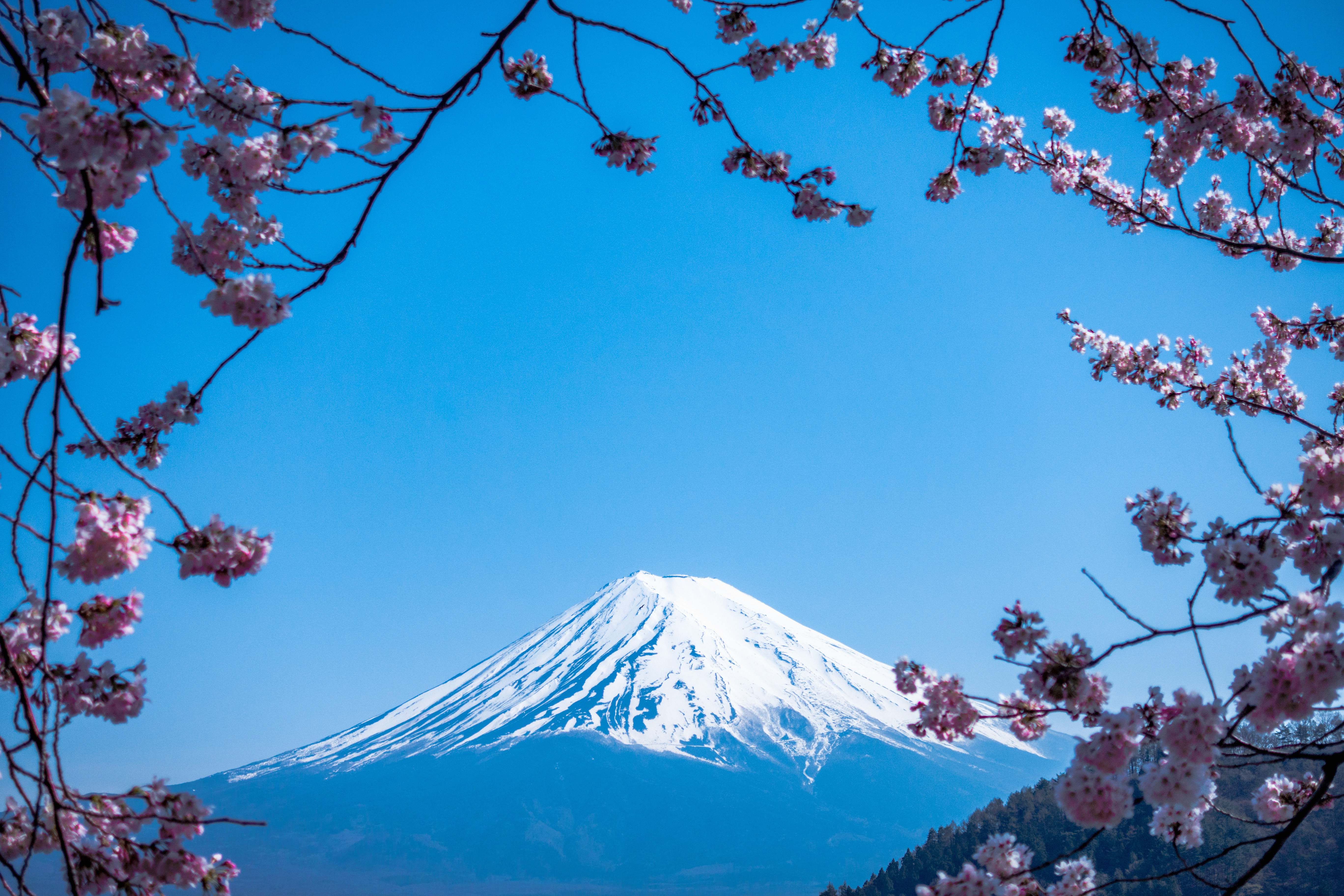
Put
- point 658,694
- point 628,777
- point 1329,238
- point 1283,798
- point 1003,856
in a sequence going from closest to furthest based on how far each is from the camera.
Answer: point 1003,856 < point 1283,798 < point 1329,238 < point 628,777 < point 658,694

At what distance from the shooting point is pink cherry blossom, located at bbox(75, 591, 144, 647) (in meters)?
1.94

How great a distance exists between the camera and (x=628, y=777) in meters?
98.7

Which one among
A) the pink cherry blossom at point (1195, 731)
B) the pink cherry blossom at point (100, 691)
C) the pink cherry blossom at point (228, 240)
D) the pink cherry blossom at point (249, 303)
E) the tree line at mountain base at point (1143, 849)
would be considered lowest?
the tree line at mountain base at point (1143, 849)

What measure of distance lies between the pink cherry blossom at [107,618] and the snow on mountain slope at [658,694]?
10308 centimetres

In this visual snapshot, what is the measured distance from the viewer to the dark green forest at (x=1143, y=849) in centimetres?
1825

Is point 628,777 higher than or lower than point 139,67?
higher

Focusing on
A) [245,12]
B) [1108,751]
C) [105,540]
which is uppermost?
[245,12]

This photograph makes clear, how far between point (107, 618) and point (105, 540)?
0.30 meters

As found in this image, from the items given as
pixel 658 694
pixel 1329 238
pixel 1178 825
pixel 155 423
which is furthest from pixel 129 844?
pixel 658 694

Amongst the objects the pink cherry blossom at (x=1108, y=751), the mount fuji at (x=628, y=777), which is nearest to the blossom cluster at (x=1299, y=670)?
the pink cherry blossom at (x=1108, y=751)

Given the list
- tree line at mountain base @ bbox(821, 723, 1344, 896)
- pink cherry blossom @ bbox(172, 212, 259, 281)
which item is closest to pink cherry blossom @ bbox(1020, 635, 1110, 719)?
pink cherry blossom @ bbox(172, 212, 259, 281)

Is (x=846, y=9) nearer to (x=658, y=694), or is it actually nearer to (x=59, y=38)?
(x=59, y=38)

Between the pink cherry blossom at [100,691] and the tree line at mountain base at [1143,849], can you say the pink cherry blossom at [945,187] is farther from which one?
the tree line at mountain base at [1143,849]

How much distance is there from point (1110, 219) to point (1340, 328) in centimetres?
134
